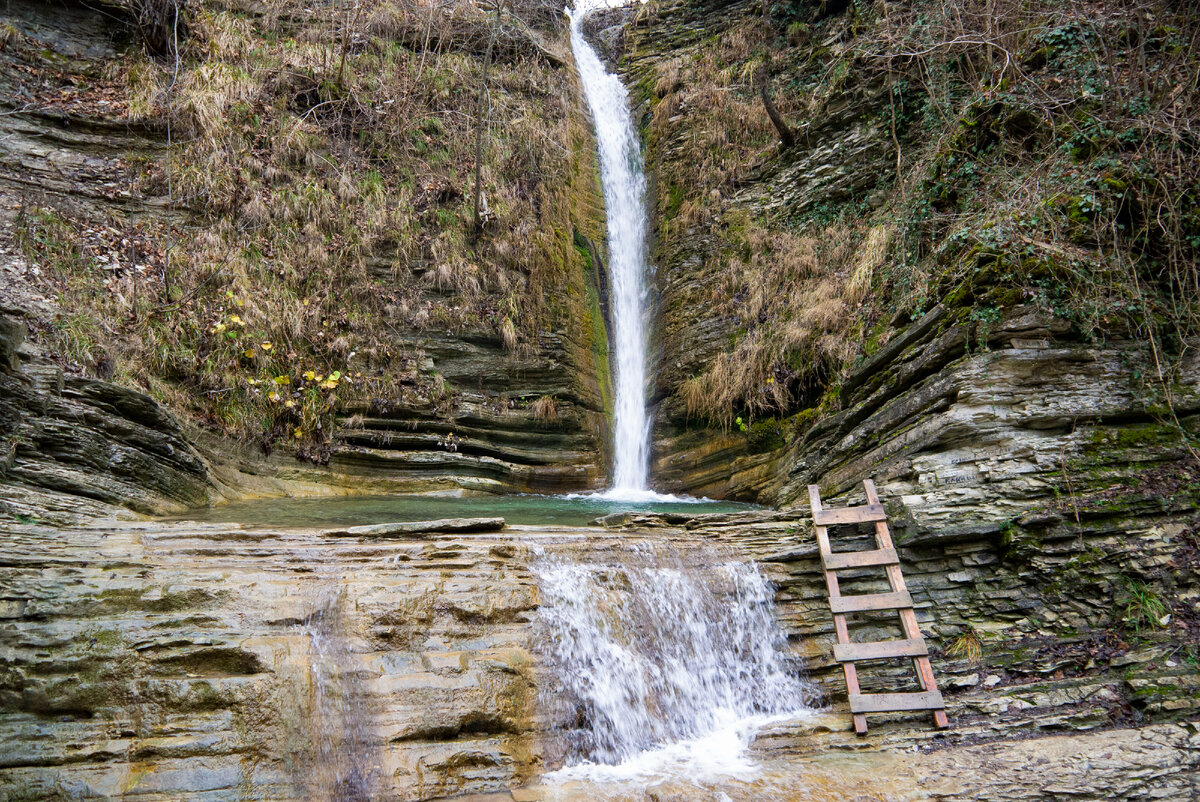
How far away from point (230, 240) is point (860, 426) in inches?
362

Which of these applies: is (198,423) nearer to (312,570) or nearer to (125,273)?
(125,273)

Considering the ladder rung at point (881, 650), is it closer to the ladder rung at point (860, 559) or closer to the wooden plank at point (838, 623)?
the wooden plank at point (838, 623)

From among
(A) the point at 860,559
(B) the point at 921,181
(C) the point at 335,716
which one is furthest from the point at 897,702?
(B) the point at 921,181

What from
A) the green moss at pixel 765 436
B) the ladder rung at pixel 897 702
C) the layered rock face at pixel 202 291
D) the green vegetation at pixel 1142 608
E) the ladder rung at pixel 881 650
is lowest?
the ladder rung at pixel 897 702

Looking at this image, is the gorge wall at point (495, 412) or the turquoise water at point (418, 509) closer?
the gorge wall at point (495, 412)

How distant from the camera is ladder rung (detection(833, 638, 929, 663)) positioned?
4.83m

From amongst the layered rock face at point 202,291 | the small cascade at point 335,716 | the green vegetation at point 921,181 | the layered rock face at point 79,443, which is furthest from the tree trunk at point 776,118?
the small cascade at point 335,716

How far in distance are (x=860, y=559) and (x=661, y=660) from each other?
1.81 meters

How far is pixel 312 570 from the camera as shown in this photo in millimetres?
4484

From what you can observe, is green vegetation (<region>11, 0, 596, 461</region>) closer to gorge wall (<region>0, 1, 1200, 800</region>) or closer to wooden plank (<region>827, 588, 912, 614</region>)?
gorge wall (<region>0, 1, 1200, 800</region>)

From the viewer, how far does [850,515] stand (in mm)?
5492

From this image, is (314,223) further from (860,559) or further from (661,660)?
(860,559)

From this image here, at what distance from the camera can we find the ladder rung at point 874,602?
16.5ft

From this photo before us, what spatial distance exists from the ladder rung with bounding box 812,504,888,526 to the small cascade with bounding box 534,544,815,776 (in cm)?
71
